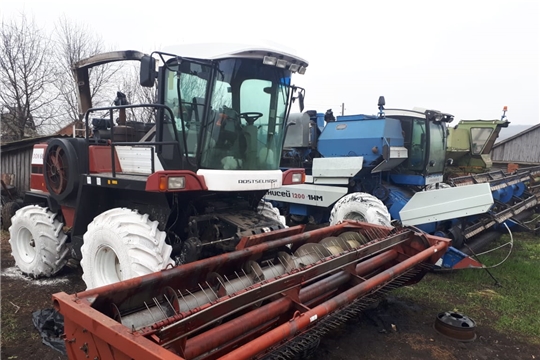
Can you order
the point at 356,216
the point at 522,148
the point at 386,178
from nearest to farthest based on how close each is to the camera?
the point at 356,216
the point at 386,178
the point at 522,148

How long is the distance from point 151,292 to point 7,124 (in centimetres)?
1397

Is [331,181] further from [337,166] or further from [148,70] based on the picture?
[148,70]

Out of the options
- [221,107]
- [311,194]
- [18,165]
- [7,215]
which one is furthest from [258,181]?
[18,165]

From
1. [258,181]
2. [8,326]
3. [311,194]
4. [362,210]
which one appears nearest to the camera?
[8,326]

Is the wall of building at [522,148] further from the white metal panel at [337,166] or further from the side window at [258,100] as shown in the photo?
the side window at [258,100]

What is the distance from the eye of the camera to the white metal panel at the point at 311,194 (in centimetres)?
715

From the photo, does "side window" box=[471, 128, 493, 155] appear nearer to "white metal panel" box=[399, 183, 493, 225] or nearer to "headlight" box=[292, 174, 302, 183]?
"white metal panel" box=[399, 183, 493, 225]

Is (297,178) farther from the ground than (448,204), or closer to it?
farther from the ground

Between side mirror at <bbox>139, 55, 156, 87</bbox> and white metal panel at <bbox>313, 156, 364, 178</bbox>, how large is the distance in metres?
4.34

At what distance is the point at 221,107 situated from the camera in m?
3.55

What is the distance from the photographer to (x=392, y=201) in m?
6.74

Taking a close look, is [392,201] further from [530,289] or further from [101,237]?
[101,237]

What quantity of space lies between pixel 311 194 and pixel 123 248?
4.77 m

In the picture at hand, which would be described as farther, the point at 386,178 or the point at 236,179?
the point at 386,178
